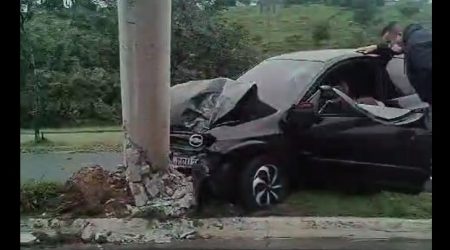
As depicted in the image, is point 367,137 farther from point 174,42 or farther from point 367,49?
point 174,42

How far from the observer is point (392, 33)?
154 inches

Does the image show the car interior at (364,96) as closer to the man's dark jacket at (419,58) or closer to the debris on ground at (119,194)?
the man's dark jacket at (419,58)

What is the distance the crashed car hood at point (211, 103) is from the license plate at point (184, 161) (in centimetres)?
16

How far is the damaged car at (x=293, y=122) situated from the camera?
13.0 ft

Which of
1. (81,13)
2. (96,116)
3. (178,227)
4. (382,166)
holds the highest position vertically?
(81,13)

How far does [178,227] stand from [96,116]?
2.49 ft

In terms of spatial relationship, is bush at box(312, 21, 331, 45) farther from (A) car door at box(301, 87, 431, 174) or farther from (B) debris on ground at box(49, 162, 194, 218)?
(B) debris on ground at box(49, 162, 194, 218)

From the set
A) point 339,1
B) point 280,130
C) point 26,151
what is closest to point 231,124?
point 280,130

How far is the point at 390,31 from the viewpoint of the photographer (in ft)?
12.9

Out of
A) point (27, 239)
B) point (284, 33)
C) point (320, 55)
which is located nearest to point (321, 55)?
point (320, 55)

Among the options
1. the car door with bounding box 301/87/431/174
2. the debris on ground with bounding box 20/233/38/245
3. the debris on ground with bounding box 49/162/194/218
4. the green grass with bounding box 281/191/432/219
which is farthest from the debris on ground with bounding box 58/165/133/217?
the car door with bounding box 301/87/431/174

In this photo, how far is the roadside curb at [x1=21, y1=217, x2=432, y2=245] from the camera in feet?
13.1
